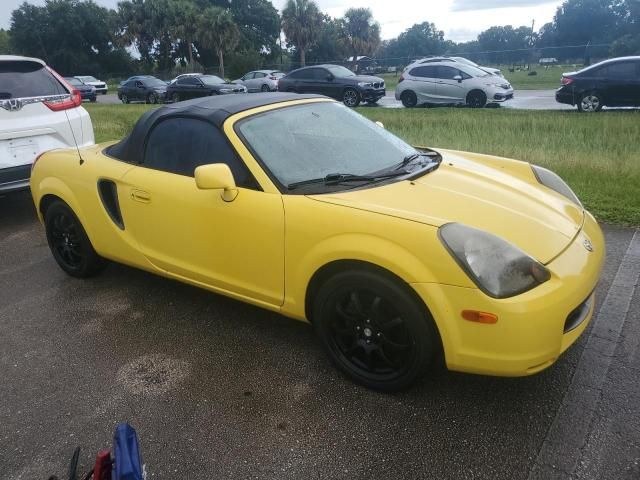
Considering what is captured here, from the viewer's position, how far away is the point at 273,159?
3021 mm

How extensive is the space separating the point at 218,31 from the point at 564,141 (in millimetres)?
45559

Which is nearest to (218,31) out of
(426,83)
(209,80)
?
(209,80)

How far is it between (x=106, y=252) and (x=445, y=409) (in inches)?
104

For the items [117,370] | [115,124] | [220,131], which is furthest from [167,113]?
[115,124]

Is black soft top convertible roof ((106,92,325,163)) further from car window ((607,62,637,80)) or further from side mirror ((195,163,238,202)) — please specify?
car window ((607,62,637,80))

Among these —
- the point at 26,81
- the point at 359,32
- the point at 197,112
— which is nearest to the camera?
the point at 197,112

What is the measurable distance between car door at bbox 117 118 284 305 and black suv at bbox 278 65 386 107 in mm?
15514

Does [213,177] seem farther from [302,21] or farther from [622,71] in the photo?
[302,21]

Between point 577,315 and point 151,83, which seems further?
point 151,83

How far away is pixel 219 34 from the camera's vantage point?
159 ft

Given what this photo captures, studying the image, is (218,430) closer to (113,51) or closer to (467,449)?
(467,449)

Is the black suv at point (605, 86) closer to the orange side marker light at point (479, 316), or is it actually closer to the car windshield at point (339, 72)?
the car windshield at point (339, 72)

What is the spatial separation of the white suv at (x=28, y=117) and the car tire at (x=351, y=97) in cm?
1330

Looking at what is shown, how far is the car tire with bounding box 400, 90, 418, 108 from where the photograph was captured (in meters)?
17.3
